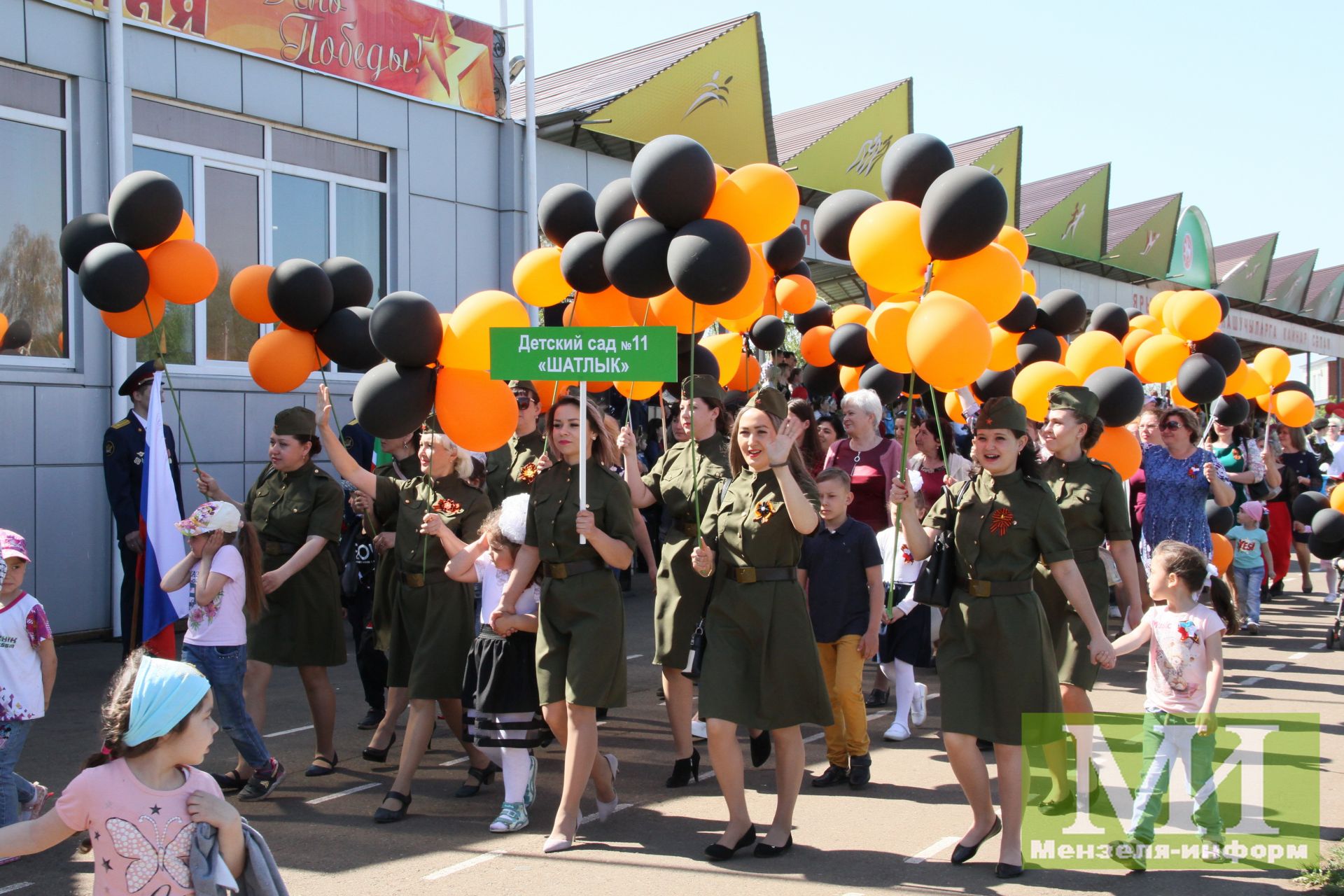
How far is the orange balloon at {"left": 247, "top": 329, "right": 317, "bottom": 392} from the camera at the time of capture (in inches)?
242

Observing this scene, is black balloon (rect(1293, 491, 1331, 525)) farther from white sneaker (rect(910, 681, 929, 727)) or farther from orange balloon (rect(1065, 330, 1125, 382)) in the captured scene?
white sneaker (rect(910, 681, 929, 727))

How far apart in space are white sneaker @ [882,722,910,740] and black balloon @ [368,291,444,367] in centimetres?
331

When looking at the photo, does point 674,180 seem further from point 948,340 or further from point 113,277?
point 113,277

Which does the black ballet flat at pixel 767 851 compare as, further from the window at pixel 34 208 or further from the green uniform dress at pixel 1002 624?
the window at pixel 34 208

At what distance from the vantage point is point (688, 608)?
5.84 meters

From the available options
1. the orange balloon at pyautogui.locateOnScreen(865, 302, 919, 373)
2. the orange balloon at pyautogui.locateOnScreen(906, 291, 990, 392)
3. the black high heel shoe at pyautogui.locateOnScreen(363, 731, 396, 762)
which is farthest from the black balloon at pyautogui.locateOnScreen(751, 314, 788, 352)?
the black high heel shoe at pyautogui.locateOnScreen(363, 731, 396, 762)

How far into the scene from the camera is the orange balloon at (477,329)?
5.43 meters

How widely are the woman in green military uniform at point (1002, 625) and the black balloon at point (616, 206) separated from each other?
1.87 metres

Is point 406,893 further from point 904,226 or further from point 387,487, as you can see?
point 904,226

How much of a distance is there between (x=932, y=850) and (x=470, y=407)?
2.68 metres

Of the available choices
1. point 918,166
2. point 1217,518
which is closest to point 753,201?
point 918,166

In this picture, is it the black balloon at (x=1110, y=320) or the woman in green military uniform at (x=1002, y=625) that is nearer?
the woman in green military uniform at (x=1002, y=625)

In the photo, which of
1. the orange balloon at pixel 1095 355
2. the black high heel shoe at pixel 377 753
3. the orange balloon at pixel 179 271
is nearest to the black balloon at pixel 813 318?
the orange balloon at pixel 1095 355

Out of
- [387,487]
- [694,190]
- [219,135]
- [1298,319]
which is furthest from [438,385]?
A: [1298,319]
